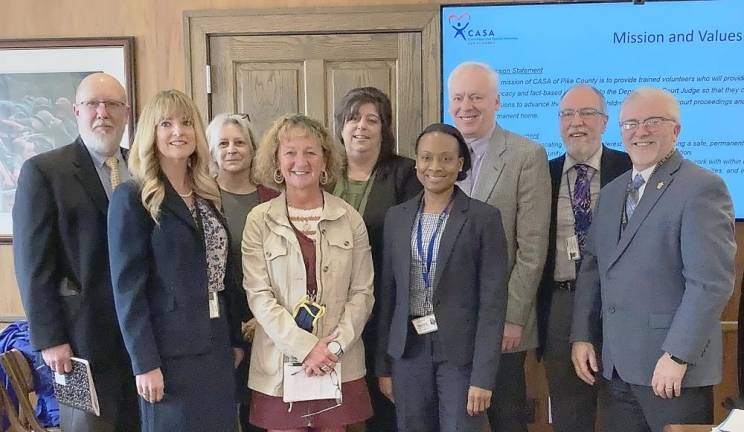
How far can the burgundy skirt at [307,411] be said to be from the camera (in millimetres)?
2107

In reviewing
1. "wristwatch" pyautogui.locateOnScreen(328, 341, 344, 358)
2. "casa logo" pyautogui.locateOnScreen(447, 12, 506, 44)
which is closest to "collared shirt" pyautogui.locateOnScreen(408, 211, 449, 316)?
"wristwatch" pyautogui.locateOnScreen(328, 341, 344, 358)

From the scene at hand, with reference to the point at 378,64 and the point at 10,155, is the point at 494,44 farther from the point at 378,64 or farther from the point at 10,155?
the point at 10,155

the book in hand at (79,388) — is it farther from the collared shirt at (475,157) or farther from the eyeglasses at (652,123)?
the eyeglasses at (652,123)

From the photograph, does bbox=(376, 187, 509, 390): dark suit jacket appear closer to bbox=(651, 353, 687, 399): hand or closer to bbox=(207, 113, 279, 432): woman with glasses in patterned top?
bbox=(651, 353, 687, 399): hand

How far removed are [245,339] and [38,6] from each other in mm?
2371

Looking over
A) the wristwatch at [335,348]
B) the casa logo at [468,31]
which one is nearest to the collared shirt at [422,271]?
the wristwatch at [335,348]

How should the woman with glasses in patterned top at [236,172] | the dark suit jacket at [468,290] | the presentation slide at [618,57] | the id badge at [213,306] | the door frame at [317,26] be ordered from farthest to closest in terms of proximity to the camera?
the door frame at [317,26] < the presentation slide at [618,57] < the woman with glasses in patterned top at [236,172] < the dark suit jacket at [468,290] < the id badge at [213,306]

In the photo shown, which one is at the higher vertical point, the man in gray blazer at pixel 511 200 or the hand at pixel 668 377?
the man in gray blazer at pixel 511 200

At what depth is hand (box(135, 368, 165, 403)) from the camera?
6.26 feet

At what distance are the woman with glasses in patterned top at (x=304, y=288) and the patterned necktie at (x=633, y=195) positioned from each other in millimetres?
868

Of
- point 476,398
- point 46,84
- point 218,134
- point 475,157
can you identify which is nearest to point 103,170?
point 218,134

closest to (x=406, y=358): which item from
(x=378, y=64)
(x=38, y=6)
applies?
(x=378, y=64)

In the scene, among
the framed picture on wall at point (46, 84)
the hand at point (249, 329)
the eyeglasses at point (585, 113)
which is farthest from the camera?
the framed picture on wall at point (46, 84)

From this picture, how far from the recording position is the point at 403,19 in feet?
10.7
